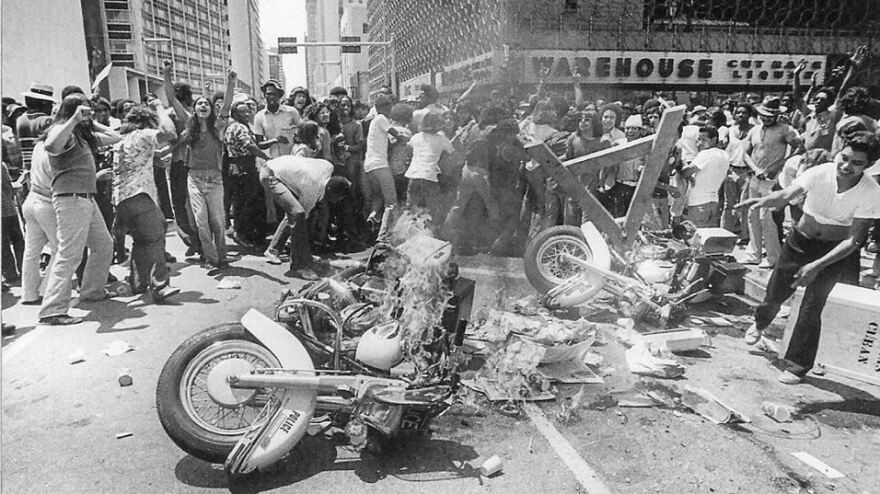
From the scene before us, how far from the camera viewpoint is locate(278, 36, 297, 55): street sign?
24.6 meters

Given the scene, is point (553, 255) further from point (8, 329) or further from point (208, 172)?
point (8, 329)

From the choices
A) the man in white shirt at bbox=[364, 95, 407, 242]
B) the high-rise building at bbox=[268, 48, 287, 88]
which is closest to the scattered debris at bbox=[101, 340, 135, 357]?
the man in white shirt at bbox=[364, 95, 407, 242]

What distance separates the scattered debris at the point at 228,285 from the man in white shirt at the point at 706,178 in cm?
517

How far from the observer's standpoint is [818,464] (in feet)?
10.2

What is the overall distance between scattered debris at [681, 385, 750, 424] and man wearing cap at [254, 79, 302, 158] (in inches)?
242

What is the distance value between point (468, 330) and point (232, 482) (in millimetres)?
2285

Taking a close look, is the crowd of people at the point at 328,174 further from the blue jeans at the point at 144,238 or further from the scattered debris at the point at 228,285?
the scattered debris at the point at 228,285

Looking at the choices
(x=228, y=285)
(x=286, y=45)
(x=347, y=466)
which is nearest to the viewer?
(x=347, y=466)

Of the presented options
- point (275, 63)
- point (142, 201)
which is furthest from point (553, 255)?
point (275, 63)

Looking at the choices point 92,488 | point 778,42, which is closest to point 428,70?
point 92,488

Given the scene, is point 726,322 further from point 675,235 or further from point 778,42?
point 778,42

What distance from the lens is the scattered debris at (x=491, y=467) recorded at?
9.63ft

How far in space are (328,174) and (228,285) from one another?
171cm

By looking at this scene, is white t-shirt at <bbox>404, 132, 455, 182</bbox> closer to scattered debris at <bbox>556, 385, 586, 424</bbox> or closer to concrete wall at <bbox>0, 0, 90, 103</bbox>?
concrete wall at <bbox>0, 0, 90, 103</bbox>
